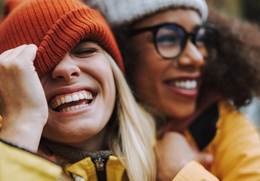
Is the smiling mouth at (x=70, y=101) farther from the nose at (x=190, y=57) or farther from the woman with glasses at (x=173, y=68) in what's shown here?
the nose at (x=190, y=57)

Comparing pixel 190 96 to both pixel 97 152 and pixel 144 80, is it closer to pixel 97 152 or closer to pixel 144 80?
pixel 144 80

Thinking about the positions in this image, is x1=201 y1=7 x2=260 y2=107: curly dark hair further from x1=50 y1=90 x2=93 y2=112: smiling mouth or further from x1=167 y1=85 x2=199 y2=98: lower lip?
x1=50 y1=90 x2=93 y2=112: smiling mouth

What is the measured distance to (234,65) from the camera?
2621 mm

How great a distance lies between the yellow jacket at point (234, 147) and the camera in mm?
1985

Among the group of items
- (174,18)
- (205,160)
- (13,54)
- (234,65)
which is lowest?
(205,160)

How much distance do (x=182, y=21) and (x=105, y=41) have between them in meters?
0.59

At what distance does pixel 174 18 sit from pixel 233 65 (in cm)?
58

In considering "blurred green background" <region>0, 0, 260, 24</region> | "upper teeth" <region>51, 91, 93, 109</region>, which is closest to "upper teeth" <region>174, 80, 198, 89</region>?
"upper teeth" <region>51, 91, 93, 109</region>

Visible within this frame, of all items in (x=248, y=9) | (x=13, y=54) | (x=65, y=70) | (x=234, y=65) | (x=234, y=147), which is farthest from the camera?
(x=248, y=9)

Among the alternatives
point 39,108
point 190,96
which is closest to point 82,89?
point 39,108

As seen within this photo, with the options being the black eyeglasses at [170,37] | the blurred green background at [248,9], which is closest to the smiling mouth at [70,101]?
the black eyeglasses at [170,37]

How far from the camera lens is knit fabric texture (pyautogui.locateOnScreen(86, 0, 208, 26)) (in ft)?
7.54

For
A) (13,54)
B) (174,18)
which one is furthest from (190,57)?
(13,54)

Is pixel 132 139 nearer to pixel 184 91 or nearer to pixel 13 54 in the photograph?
pixel 184 91
